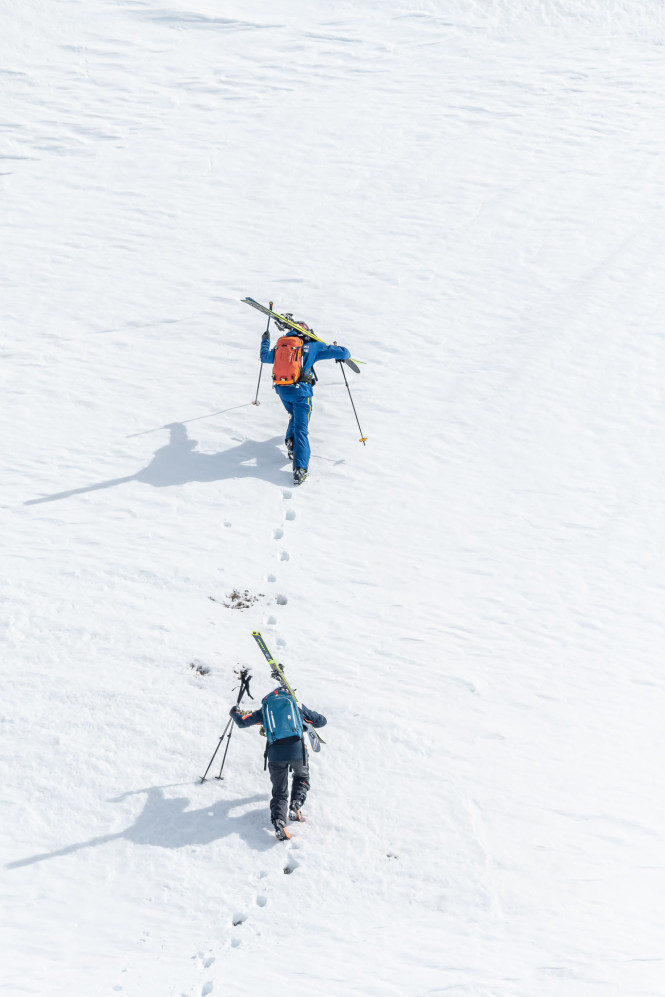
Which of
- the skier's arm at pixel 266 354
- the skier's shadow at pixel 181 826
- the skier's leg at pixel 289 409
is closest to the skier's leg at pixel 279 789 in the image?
the skier's shadow at pixel 181 826

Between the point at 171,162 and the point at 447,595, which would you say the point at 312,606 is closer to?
the point at 447,595

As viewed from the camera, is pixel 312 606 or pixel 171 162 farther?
pixel 171 162

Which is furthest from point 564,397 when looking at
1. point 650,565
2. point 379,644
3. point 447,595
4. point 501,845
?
point 501,845

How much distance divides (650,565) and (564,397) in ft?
15.2

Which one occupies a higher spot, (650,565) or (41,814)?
(650,565)

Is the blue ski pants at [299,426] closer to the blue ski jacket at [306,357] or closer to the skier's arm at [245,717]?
the blue ski jacket at [306,357]

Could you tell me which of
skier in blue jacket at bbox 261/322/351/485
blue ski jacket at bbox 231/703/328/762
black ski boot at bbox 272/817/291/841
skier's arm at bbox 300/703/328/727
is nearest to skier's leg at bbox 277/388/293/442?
skier in blue jacket at bbox 261/322/351/485

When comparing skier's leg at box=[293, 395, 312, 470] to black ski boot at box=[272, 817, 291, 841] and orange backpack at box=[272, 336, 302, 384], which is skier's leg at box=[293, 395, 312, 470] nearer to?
orange backpack at box=[272, 336, 302, 384]

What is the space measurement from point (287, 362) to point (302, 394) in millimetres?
548

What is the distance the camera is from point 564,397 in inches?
675

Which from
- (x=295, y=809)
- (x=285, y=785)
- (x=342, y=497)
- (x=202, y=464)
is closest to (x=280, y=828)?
(x=295, y=809)

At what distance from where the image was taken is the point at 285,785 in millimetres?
8609

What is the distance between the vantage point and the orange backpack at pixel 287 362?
44.1 ft

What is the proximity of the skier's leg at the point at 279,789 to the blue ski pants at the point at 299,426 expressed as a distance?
624cm
